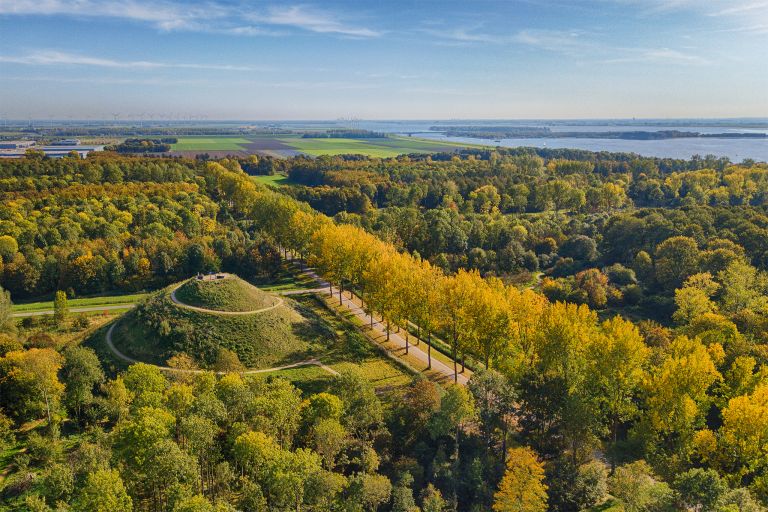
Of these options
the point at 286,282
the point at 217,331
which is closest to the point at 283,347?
the point at 217,331

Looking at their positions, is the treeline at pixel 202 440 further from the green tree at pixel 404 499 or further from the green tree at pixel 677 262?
the green tree at pixel 677 262

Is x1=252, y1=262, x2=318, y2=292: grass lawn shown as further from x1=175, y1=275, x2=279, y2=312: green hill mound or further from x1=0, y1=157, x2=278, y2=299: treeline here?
x1=175, y1=275, x2=279, y2=312: green hill mound

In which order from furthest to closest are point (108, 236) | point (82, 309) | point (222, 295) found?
point (108, 236), point (82, 309), point (222, 295)

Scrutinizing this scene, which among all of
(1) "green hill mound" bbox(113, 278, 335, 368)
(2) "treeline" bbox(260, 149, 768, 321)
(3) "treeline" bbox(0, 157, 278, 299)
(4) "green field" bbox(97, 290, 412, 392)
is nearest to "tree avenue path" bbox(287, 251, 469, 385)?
(4) "green field" bbox(97, 290, 412, 392)

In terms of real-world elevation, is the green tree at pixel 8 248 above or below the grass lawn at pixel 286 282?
above

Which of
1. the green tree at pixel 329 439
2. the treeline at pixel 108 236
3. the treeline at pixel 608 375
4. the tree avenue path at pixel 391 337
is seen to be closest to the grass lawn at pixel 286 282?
the tree avenue path at pixel 391 337

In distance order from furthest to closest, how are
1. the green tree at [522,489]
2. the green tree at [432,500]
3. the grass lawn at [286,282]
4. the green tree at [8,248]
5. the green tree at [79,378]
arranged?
the grass lawn at [286,282], the green tree at [8,248], the green tree at [79,378], the green tree at [432,500], the green tree at [522,489]

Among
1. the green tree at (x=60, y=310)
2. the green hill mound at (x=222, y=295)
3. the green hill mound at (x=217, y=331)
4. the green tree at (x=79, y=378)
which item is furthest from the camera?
the green tree at (x=60, y=310)

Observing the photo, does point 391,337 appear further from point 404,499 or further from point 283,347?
point 404,499
